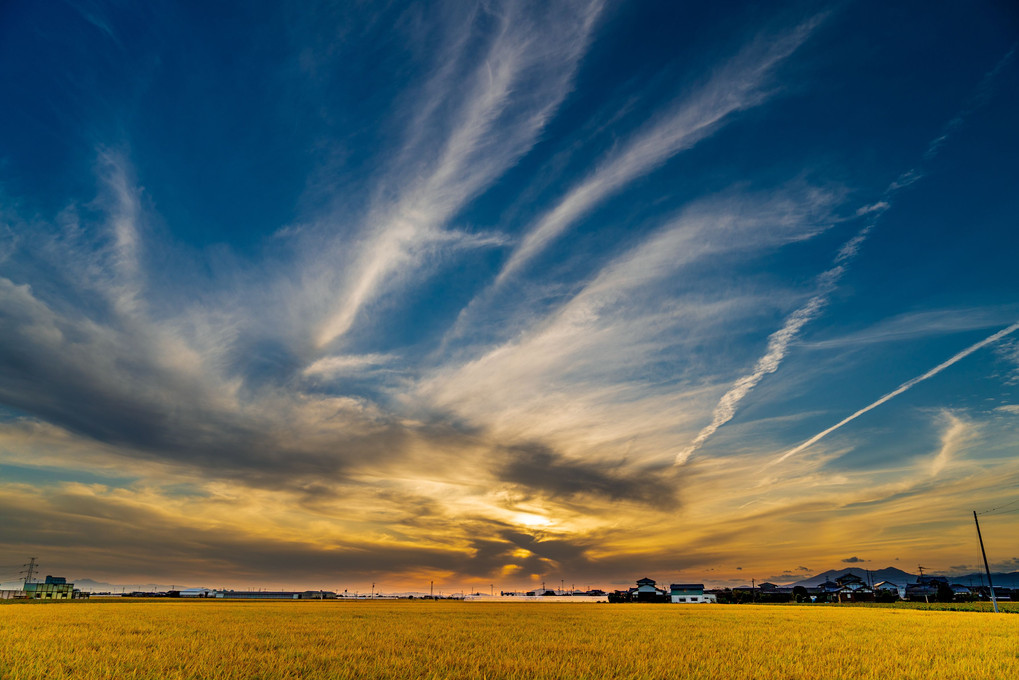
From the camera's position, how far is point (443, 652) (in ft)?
71.8

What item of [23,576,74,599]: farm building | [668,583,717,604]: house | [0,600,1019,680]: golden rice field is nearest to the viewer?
[0,600,1019,680]: golden rice field

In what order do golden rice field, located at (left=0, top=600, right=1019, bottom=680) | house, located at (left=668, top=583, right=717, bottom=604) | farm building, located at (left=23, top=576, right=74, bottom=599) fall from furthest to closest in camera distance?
house, located at (left=668, top=583, right=717, bottom=604) → farm building, located at (left=23, top=576, right=74, bottom=599) → golden rice field, located at (left=0, top=600, right=1019, bottom=680)

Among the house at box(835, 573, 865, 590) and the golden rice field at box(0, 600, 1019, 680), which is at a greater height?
the golden rice field at box(0, 600, 1019, 680)

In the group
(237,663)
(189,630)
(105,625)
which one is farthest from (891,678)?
(105,625)

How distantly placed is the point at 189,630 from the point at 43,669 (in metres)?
18.0

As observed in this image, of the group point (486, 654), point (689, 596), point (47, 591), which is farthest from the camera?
point (689, 596)

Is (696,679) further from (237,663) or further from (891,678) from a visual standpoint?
(237,663)

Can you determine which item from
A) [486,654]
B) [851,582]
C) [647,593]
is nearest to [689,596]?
[647,593]

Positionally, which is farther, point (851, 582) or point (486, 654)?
point (851, 582)

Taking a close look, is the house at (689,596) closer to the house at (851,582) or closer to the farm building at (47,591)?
the house at (851,582)

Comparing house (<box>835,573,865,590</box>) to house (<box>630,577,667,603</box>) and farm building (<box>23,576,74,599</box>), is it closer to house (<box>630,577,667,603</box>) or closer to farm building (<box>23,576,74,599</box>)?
house (<box>630,577,667,603</box>)

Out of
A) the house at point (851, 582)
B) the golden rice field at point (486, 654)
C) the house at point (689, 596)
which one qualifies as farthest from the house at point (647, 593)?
the golden rice field at point (486, 654)

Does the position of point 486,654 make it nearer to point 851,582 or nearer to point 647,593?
point 647,593

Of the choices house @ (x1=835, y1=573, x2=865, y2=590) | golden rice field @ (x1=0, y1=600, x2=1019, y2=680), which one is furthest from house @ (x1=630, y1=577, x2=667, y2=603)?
golden rice field @ (x1=0, y1=600, x2=1019, y2=680)
